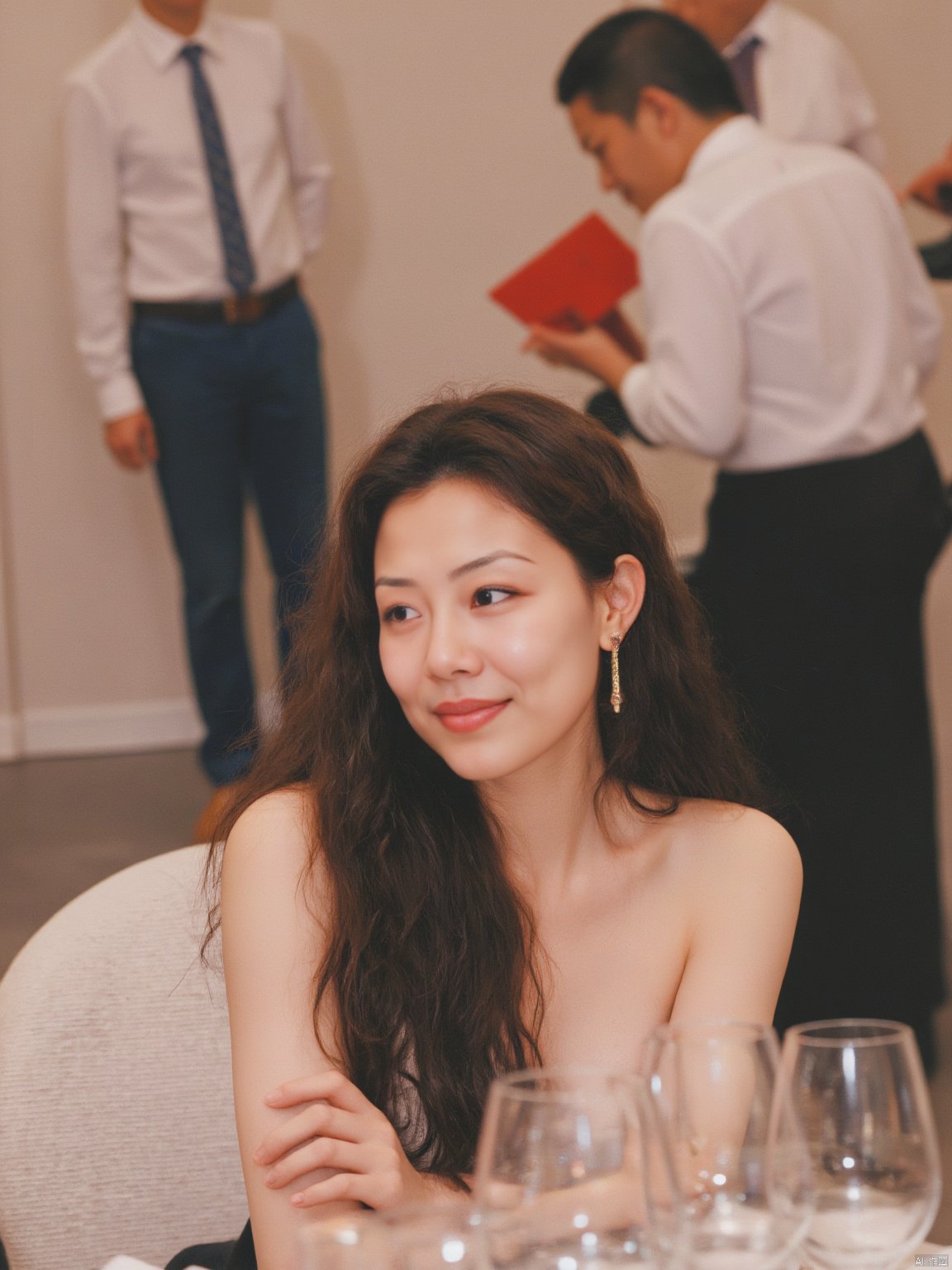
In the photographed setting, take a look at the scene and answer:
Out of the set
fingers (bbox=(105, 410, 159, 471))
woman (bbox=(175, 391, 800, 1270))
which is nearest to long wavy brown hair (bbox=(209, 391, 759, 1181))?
woman (bbox=(175, 391, 800, 1270))

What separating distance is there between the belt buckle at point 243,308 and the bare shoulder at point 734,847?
3.01 meters

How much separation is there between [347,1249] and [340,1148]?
0.48 metres

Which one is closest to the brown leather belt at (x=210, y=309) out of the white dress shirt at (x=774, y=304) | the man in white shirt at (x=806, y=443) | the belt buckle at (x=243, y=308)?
the belt buckle at (x=243, y=308)

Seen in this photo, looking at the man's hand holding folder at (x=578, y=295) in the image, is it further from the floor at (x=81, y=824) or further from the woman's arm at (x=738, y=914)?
the woman's arm at (x=738, y=914)

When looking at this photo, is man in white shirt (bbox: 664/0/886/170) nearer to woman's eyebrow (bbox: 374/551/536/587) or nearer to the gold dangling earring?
the gold dangling earring

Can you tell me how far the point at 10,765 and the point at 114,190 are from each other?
6.50 feet

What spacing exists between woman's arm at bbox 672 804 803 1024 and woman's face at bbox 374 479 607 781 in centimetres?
23

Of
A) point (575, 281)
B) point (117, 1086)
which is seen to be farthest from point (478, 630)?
point (575, 281)

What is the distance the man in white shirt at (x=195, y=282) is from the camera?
4.25 m

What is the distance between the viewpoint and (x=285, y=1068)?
53.7 inches

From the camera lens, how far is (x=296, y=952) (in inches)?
56.6

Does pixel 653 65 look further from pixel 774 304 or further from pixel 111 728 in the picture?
pixel 111 728

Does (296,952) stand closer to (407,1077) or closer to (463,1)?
(407,1077)

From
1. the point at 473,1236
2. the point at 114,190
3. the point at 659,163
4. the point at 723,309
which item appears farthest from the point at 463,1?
the point at 473,1236
